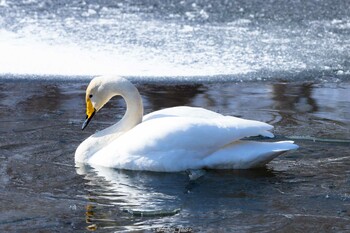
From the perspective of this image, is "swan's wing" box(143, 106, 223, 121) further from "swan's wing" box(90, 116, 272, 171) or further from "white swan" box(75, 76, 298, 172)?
"swan's wing" box(90, 116, 272, 171)

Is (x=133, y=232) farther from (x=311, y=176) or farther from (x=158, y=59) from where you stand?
(x=158, y=59)

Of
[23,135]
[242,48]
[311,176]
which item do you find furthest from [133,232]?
[242,48]

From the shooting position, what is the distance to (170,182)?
5.49 metres

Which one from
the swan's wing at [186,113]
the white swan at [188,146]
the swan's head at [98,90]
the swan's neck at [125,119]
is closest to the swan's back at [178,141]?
the white swan at [188,146]

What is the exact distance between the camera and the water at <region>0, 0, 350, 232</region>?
4801mm

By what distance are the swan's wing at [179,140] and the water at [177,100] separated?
8 centimetres

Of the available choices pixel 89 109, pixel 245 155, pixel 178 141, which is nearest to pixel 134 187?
pixel 178 141

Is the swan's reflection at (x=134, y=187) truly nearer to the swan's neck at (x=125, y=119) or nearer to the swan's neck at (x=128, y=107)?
the swan's neck at (x=125, y=119)

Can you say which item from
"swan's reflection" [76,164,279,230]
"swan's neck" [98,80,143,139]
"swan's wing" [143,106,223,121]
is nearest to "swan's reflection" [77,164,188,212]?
"swan's reflection" [76,164,279,230]

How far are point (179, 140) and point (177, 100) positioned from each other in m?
2.37

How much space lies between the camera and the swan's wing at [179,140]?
564 centimetres

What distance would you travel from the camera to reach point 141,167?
5738 millimetres

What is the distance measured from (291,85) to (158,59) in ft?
4.71

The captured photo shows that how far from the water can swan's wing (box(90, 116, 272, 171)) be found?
0.28ft
